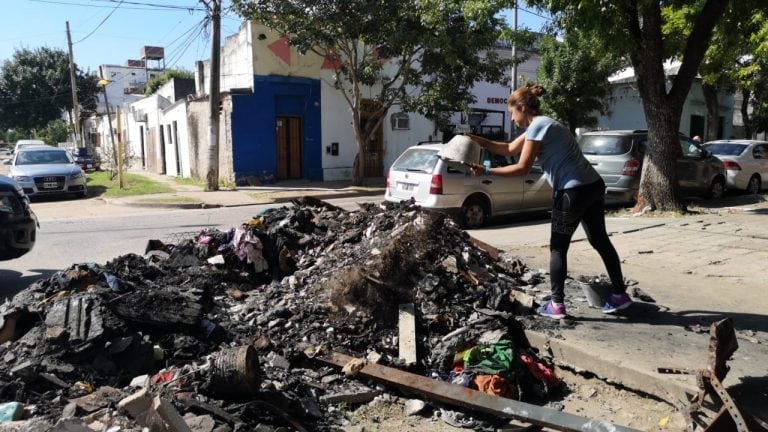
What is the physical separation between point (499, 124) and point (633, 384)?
2480 cm

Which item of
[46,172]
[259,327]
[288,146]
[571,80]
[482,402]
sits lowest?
[482,402]

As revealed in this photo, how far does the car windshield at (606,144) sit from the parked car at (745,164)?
4212mm

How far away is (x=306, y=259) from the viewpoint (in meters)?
6.20

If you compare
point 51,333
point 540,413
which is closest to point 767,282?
point 540,413

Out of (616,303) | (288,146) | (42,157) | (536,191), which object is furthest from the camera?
(288,146)

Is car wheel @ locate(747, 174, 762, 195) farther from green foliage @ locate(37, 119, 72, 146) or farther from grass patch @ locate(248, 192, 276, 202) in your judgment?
green foliage @ locate(37, 119, 72, 146)

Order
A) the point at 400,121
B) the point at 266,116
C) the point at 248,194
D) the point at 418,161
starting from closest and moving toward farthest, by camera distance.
→ the point at 418,161 < the point at 248,194 < the point at 266,116 < the point at 400,121

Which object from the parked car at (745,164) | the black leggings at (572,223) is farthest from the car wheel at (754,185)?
the black leggings at (572,223)

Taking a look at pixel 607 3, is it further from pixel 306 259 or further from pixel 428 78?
pixel 428 78

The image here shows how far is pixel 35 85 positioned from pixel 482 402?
172ft

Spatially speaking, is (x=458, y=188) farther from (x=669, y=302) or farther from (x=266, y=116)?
(x=266, y=116)

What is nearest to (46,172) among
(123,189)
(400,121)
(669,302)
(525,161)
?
(123,189)

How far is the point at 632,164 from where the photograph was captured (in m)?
12.6

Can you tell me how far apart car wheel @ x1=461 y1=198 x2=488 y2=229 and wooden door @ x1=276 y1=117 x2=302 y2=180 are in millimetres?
12166
